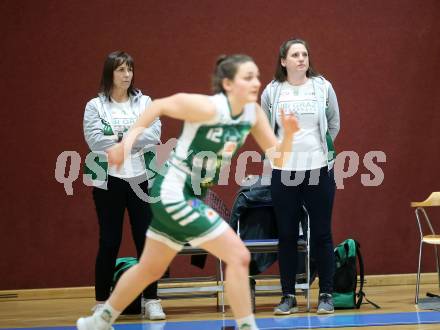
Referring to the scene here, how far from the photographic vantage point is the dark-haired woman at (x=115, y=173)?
213 inches

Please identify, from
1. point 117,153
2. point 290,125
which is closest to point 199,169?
point 117,153

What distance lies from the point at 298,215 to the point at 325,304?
2.11 ft

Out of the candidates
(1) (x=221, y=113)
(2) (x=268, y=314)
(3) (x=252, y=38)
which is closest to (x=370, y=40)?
(3) (x=252, y=38)

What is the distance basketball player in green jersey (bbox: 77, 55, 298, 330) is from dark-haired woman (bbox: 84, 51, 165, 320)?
1380 millimetres

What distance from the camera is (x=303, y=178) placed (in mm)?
5391

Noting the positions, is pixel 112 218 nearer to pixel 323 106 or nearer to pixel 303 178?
pixel 303 178

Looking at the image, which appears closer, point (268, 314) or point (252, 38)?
point (268, 314)

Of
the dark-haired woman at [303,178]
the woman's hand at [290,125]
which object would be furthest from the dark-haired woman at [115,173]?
the woman's hand at [290,125]

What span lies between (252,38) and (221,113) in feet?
11.5

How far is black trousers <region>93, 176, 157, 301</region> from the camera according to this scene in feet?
17.8

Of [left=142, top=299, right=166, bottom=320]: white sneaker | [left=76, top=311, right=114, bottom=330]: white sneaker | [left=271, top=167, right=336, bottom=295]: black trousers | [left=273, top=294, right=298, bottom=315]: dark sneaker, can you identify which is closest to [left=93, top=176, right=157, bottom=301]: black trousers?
[left=142, top=299, right=166, bottom=320]: white sneaker

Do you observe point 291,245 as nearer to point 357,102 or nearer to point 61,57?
point 357,102

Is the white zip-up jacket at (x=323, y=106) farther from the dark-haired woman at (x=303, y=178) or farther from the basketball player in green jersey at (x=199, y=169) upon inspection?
the basketball player in green jersey at (x=199, y=169)

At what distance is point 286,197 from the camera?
540 cm
